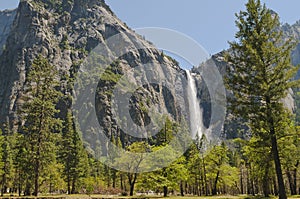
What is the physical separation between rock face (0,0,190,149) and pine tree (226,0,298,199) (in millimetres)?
105545

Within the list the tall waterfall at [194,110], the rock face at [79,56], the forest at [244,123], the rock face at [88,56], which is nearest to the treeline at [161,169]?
the forest at [244,123]

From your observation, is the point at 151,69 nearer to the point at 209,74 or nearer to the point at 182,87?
the point at 182,87

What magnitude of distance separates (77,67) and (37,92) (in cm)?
11825

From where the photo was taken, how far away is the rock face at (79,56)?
128m

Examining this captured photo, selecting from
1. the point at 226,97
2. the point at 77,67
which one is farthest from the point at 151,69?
the point at 226,97

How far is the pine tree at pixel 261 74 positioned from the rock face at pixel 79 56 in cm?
10554

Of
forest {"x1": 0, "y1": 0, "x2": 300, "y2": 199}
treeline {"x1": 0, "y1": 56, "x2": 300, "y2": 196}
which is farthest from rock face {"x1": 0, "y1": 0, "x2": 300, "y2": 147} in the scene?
forest {"x1": 0, "y1": 0, "x2": 300, "y2": 199}

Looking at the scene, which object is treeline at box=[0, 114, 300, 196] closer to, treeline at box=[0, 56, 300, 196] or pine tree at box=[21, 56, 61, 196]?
treeline at box=[0, 56, 300, 196]

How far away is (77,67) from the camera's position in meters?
148

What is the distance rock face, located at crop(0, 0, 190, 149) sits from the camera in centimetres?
12838

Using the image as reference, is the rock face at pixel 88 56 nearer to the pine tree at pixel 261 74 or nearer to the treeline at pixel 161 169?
the treeline at pixel 161 169

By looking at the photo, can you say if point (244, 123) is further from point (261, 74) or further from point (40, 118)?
point (40, 118)

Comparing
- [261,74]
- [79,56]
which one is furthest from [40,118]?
[79,56]

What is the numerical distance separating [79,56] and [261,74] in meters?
146
